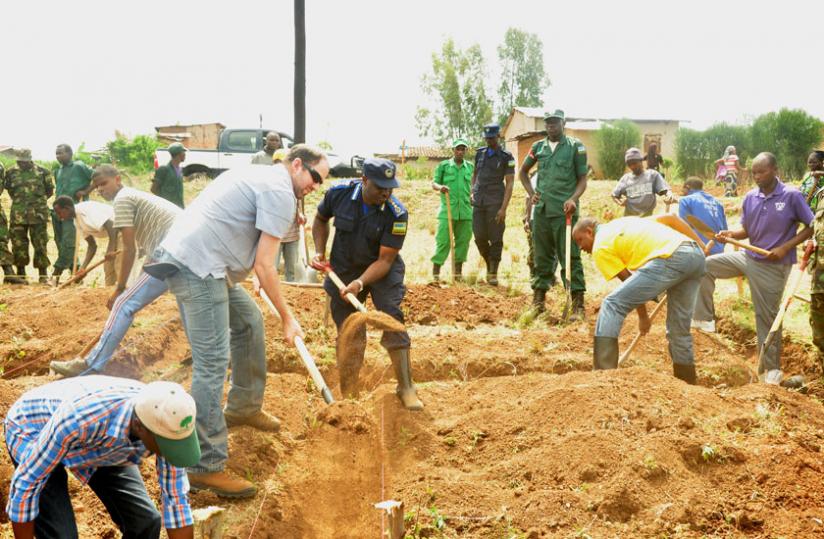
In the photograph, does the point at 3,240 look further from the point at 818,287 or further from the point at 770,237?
the point at 818,287

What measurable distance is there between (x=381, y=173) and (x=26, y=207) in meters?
7.96

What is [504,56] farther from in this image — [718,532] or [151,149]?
[718,532]

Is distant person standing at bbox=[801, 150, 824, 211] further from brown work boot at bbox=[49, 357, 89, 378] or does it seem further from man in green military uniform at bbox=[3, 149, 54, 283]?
man in green military uniform at bbox=[3, 149, 54, 283]

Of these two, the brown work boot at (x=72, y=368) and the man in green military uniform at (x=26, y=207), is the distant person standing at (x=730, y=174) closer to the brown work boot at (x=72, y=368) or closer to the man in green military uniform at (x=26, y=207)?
the man in green military uniform at (x=26, y=207)

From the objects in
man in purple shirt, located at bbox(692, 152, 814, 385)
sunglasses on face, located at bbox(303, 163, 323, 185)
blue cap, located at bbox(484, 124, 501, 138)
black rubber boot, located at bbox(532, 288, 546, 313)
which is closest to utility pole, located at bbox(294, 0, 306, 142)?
blue cap, located at bbox(484, 124, 501, 138)

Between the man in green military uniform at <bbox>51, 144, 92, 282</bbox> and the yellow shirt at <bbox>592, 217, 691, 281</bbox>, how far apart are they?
777cm

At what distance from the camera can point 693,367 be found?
5996 millimetres

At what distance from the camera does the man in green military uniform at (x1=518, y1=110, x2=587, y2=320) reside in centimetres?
830

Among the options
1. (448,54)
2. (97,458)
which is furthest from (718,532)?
(448,54)

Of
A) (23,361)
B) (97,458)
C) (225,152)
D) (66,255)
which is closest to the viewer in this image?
(97,458)

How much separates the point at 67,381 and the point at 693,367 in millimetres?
4620

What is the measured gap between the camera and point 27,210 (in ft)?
36.1

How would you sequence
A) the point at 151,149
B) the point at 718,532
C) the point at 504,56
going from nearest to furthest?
the point at 718,532 → the point at 151,149 → the point at 504,56

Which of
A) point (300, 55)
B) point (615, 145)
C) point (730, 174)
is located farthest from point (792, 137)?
point (300, 55)
